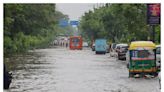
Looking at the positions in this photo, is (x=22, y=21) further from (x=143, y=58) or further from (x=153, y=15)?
(x=143, y=58)

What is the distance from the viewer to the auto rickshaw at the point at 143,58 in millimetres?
27672

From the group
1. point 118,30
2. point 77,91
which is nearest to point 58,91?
point 77,91

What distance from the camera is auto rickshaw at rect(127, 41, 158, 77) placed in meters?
27.7

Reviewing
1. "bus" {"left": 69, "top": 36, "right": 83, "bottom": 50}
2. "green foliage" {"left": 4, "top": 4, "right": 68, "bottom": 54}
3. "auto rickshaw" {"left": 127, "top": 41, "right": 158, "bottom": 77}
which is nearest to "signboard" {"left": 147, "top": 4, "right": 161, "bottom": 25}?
"green foliage" {"left": 4, "top": 4, "right": 68, "bottom": 54}

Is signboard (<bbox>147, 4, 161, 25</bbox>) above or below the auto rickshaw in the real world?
above

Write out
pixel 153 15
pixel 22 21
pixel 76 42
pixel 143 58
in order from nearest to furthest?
1. pixel 143 58
2. pixel 153 15
3. pixel 22 21
4. pixel 76 42

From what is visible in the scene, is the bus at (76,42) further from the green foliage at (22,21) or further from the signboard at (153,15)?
the signboard at (153,15)

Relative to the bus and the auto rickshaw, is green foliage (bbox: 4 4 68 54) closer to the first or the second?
the bus

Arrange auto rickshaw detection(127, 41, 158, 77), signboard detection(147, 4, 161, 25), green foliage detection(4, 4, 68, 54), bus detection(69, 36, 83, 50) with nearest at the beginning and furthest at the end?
auto rickshaw detection(127, 41, 158, 77) → signboard detection(147, 4, 161, 25) → green foliage detection(4, 4, 68, 54) → bus detection(69, 36, 83, 50)

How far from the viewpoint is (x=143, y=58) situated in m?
27.8

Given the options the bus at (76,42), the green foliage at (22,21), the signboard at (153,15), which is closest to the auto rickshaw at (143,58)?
the signboard at (153,15)

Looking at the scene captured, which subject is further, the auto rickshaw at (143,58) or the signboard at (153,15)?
the signboard at (153,15)

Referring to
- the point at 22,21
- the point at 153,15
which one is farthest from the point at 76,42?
the point at 153,15

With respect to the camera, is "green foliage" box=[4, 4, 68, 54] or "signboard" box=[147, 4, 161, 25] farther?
"green foliage" box=[4, 4, 68, 54]
